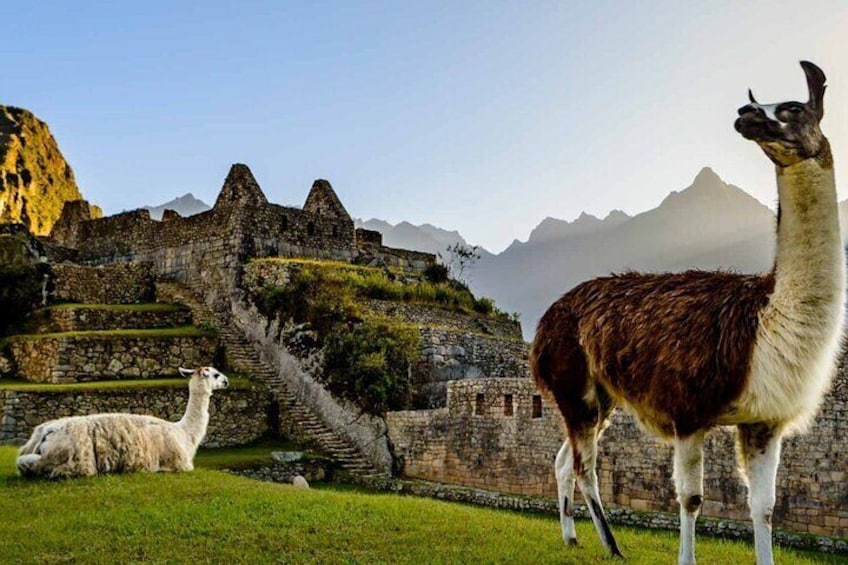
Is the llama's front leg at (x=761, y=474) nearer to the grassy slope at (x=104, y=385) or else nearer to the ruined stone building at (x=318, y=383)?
the ruined stone building at (x=318, y=383)

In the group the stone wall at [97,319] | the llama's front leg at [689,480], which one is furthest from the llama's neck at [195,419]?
the stone wall at [97,319]

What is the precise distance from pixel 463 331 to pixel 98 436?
→ 44.3 ft

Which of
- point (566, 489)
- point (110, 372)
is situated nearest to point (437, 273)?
point (110, 372)

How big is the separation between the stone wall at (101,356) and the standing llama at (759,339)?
738 inches

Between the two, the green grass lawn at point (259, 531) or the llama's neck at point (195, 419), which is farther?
the llama's neck at point (195, 419)

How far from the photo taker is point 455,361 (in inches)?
903

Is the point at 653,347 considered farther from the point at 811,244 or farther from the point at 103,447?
the point at 103,447

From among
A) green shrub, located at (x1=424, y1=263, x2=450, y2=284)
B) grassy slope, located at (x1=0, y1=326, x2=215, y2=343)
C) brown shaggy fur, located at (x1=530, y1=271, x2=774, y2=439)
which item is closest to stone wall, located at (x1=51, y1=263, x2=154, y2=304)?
grassy slope, located at (x1=0, y1=326, x2=215, y2=343)

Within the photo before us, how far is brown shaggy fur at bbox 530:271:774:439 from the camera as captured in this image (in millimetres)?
6113

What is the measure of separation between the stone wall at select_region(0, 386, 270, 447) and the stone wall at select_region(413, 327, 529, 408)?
4.49 meters

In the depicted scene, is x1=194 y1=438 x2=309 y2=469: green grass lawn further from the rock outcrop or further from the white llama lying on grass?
the rock outcrop

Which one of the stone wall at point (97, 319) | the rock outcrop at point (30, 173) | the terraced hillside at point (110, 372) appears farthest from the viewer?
the rock outcrop at point (30, 173)

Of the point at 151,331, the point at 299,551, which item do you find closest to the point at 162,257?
the point at 151,331

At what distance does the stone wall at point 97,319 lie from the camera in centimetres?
2455
